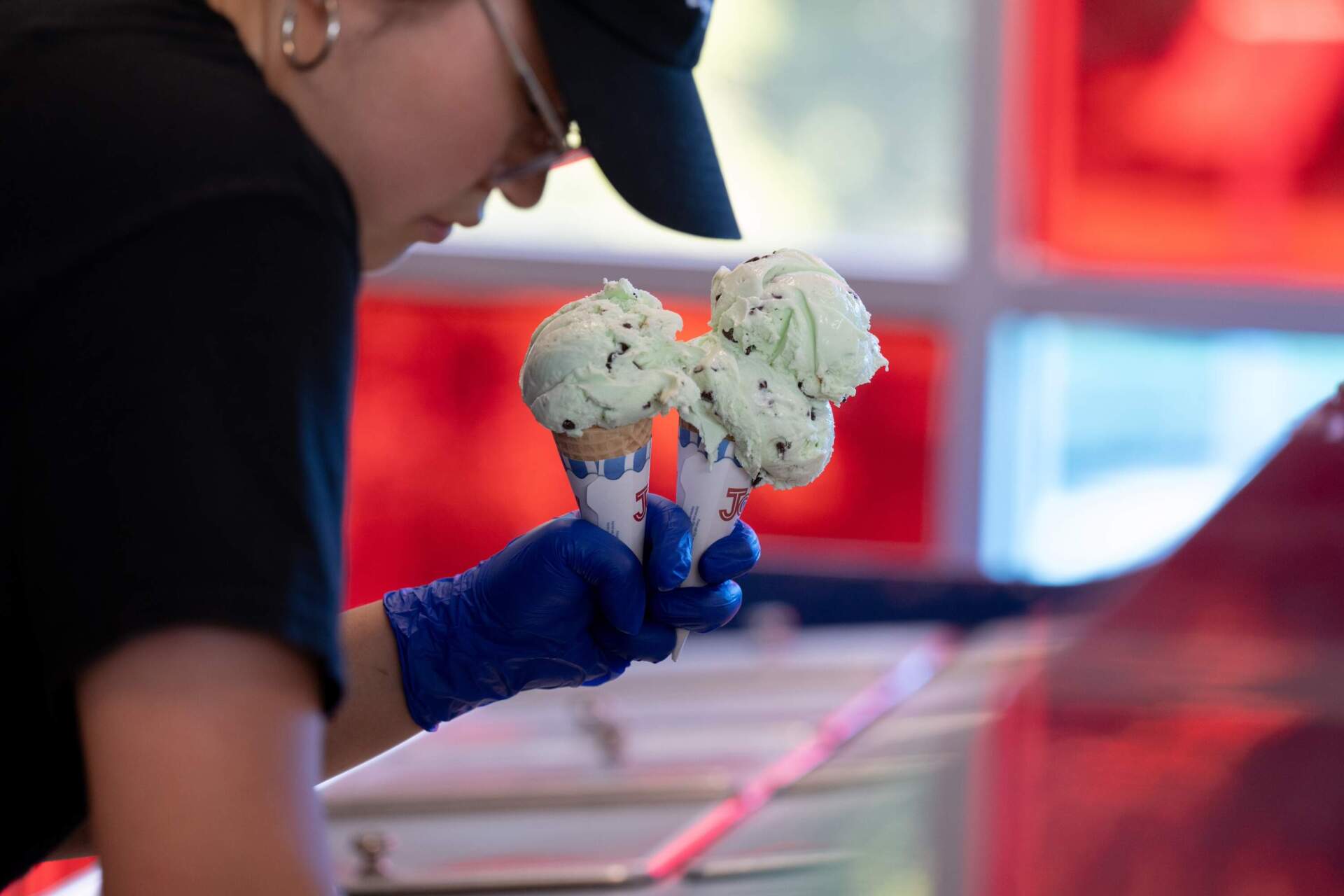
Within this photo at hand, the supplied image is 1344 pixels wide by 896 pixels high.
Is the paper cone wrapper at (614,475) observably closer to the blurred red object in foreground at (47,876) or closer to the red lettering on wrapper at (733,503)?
the red lettering on wrapper at (733,503)

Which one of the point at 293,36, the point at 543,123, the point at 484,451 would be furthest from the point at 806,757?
the point at 484,451

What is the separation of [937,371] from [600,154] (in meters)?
3.24

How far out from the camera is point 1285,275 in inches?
151

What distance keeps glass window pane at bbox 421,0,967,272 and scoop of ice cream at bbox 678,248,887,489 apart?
9.24ft

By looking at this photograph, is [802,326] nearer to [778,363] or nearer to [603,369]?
[778,363]

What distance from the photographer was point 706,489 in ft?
4.21

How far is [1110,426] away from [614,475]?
3.16 m

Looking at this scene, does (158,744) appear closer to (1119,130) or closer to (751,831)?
(751,831)

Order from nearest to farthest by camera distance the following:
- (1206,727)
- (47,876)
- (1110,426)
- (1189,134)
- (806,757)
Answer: (47,876) → (1206,727) → (806,757) → (1189,134) → (1110,426)

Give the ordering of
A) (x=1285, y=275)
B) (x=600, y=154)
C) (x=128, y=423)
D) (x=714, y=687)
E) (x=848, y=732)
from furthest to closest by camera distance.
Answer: (x=1285, y=275) → (x=714, y=687) → (x=848, y=732) → (x=600, y=154) → (x=128, y=423)

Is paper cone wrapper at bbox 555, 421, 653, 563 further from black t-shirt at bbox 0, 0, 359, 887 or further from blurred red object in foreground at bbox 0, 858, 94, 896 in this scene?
blurred red object in foreground at bbox 0, 858, 94, 896

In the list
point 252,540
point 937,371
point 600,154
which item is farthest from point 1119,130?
point 252,540

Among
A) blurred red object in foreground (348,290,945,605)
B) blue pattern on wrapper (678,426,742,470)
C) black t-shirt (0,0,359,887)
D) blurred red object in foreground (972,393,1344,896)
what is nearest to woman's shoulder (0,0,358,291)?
black t-shirt (0,0,359,887)

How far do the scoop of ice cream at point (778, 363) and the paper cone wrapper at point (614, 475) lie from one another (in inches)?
2.3
